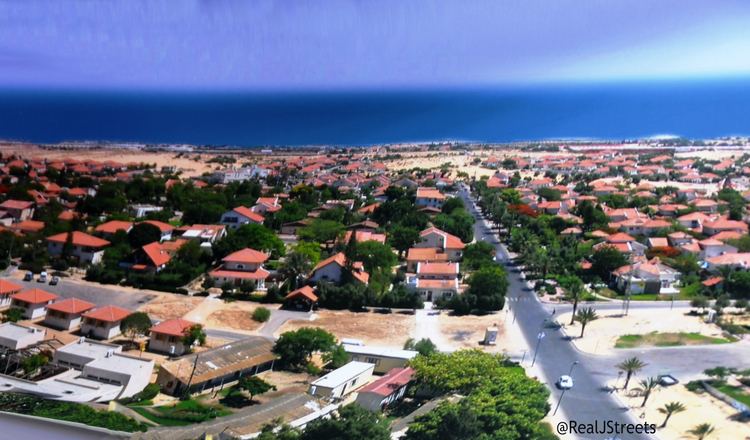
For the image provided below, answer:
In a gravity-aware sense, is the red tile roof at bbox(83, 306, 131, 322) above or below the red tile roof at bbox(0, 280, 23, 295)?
below

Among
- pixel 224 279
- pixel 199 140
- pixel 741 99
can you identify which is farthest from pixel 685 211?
pixel 741 99

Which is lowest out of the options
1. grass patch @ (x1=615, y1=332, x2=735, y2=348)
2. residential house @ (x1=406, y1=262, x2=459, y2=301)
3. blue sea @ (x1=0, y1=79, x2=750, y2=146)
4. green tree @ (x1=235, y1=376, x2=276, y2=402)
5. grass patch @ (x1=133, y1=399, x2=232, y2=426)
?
grass patch @ (x1=133, y1=399, x2=232, y2=426)

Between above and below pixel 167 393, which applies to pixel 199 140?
above

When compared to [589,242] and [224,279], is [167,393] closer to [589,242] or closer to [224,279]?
[224,279]

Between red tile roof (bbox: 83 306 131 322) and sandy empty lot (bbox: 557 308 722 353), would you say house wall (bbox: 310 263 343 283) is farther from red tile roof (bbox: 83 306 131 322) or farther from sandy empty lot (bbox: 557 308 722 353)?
sandy empty lot (bbox: 557 308 722 353)

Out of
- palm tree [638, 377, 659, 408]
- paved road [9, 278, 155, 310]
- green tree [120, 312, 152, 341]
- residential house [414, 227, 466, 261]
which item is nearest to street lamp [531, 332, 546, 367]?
palm tree [638, 377, 659, 408]

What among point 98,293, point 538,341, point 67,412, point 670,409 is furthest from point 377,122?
point 67,412
